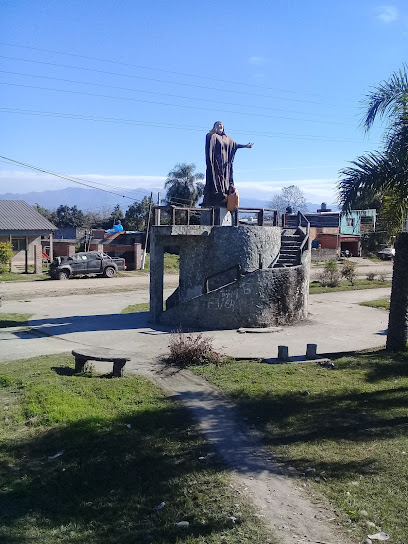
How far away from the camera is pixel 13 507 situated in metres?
5.53

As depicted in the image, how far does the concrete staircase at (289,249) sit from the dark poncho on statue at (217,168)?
2.72 m

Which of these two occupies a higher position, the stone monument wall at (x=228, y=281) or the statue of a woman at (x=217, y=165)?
Answer: the statue of a woman at (x=217, y=165)

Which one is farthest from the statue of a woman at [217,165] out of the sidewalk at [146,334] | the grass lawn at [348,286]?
the grass lawn at [348,286]

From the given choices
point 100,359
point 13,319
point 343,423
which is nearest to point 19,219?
point 13,319

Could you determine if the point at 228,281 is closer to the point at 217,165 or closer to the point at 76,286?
the point at 217,165

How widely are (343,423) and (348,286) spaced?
21.5 meters

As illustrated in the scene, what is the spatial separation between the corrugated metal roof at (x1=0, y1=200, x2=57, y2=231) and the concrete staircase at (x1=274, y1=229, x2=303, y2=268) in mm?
20629

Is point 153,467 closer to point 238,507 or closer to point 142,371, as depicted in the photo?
point 238,507

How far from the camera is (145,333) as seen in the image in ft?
50.5

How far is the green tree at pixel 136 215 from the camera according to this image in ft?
194

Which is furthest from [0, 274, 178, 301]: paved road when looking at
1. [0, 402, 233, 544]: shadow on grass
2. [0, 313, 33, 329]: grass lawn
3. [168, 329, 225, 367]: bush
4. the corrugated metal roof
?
[0, 402, 233, 544]: shadow on grass

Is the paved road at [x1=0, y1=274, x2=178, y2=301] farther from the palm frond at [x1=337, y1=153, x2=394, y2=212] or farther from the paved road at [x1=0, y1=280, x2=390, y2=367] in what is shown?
the palm frond at [x1=337, y1=153, x2=394, y2=212]

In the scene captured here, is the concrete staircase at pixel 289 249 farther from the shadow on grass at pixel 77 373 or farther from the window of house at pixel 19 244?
the window of house at pixel 19 244

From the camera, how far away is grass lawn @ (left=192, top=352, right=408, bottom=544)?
5512mm
